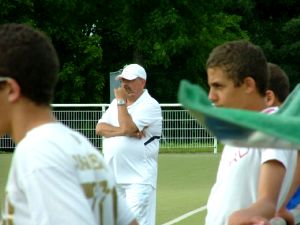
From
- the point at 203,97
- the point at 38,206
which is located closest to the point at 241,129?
the point at 203,97

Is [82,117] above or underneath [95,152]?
underneath

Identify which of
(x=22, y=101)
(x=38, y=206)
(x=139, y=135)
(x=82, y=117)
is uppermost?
(x=22, y=101)

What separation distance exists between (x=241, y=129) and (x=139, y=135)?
25.3 ft

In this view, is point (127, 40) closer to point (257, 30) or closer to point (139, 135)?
point (257, 30)

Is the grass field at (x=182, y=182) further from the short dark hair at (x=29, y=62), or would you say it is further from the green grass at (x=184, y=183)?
the short dark hair at (x=29, y=62)

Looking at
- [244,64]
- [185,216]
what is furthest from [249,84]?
[185,216]

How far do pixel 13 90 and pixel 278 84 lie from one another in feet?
7.31

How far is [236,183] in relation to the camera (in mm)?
4348

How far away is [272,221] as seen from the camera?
3.89 meters

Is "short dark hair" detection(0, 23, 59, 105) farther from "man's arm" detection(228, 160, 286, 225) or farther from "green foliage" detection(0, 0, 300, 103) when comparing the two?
"green foliage" detection(0, 0, 300, 103)

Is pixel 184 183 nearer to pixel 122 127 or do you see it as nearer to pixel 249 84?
pixel 122 127

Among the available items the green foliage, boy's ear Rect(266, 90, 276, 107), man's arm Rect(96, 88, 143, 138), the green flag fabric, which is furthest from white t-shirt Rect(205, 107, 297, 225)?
the green foliage

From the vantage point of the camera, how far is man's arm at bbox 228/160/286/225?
3.71m

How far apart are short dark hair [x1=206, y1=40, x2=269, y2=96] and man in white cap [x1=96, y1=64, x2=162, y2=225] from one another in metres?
5.45
